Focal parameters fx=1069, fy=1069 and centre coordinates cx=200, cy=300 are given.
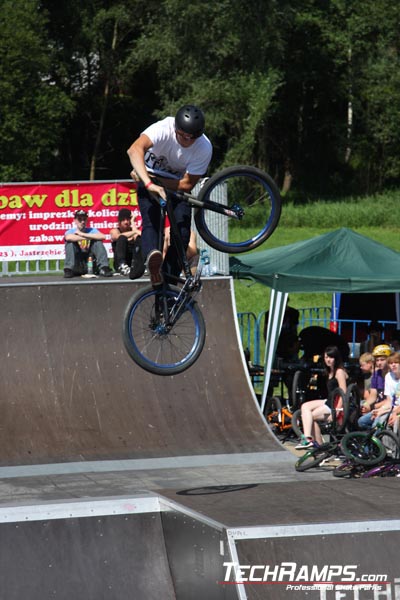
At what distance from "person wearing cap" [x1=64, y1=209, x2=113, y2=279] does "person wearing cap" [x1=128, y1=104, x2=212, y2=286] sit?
581 centimetres

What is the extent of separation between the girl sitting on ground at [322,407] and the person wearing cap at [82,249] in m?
3.15

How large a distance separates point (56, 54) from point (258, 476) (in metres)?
36.5

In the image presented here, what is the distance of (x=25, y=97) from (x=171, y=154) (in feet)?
116

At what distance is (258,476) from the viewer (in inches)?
480

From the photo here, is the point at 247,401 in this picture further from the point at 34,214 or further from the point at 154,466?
the point at 34,214

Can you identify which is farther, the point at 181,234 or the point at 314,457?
the point at 314,457

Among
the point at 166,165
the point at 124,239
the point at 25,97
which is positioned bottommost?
the point at 124,239

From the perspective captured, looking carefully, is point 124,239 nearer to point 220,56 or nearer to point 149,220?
point 149,220

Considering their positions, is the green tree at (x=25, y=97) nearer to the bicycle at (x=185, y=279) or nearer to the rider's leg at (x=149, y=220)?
the bicycle at (x=185, y=279)

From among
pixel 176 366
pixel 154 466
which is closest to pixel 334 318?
pixel 154 466

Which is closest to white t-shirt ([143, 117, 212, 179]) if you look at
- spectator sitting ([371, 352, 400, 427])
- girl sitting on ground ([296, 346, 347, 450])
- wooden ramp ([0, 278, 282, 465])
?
wooden ramp ([0, 278, 282, 465])

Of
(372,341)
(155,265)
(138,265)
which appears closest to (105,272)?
(372,341)

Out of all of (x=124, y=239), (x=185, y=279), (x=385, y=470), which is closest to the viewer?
(x=185, y=279)

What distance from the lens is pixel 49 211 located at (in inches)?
599
